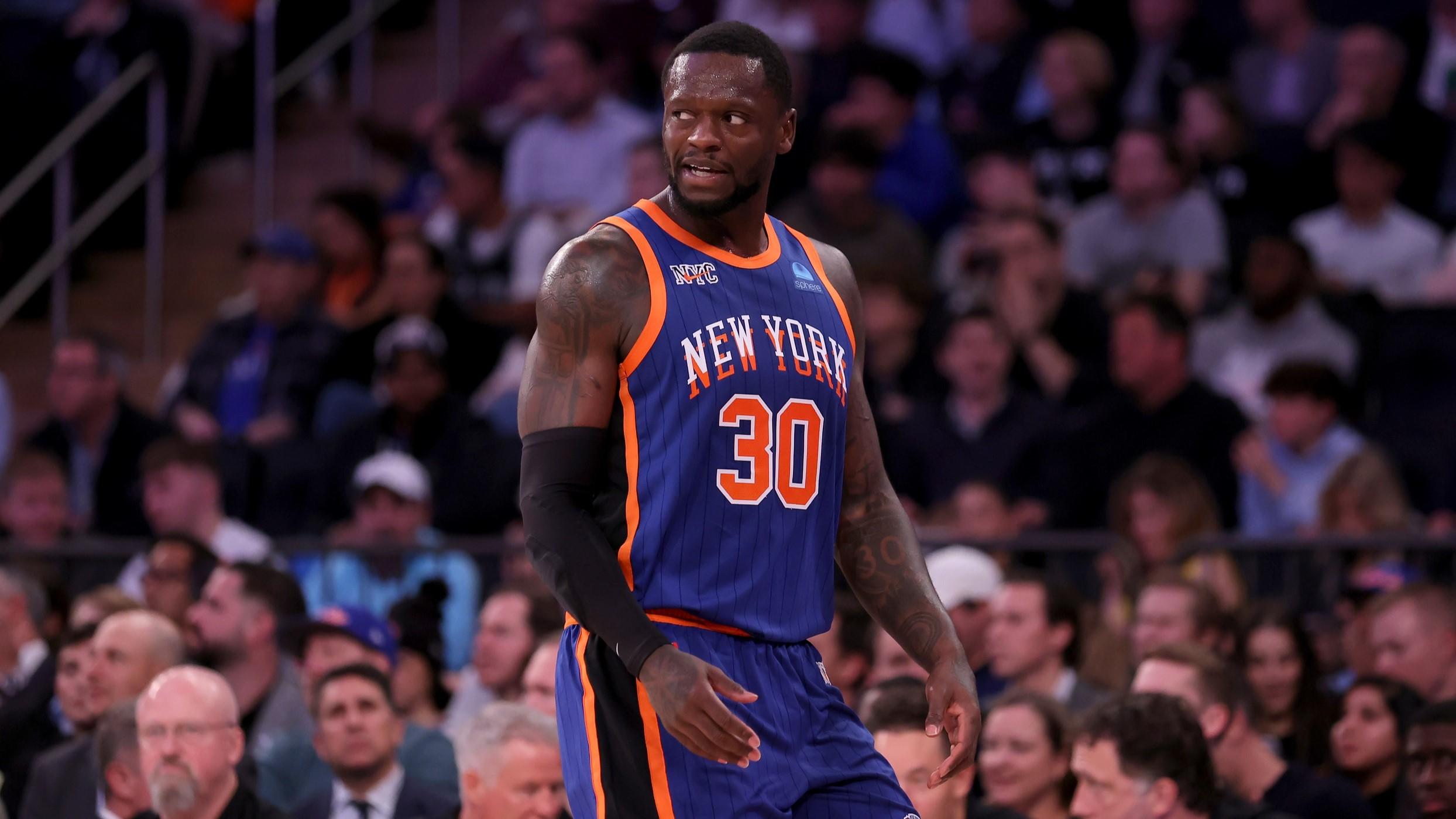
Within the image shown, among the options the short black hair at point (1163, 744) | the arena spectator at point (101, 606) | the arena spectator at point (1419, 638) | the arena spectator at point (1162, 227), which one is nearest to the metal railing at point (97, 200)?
the arena spectator at point (101, 606)

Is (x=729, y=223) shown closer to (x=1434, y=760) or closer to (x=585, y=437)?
(x=585, y=437)

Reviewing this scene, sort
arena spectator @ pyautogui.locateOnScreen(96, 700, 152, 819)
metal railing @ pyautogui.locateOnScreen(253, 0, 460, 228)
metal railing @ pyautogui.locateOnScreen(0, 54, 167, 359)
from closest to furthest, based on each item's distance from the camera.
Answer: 1. arena spectator @ pyautogui.locateOnScreen(96, 700, 152, 819)
2. metal railing @ pyautogui.locateOnScreen(0, 54, 167, 359)
3. metal railing @ pyautogui.locateOnScreen(253, 0, 460, 228)

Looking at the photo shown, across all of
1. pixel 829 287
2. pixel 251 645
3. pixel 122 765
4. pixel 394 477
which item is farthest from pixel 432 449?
pixel 829 287

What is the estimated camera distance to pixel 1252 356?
9906 millimetres

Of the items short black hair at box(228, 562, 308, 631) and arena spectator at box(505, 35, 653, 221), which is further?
arena spectator at box(505, 35, 653, 221)

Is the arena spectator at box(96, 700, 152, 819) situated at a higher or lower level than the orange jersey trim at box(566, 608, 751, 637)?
lower

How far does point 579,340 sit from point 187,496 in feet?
19.9

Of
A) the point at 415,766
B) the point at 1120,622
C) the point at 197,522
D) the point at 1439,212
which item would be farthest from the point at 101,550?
the point at 1439,212

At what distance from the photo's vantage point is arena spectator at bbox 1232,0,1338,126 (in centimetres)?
1112

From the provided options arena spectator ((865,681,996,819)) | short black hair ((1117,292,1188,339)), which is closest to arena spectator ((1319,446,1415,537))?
short black hair ((1117,292,1188,339))

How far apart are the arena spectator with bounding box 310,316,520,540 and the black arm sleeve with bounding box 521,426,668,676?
5.97 m

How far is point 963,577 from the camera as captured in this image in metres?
7.85

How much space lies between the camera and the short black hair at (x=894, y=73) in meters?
11.4

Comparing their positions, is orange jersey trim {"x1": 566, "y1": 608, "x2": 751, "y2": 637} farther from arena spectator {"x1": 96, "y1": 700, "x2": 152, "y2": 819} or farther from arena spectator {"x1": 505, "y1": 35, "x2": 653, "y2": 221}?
arena spectator {"x1": 505, "y1": 35, "x2": 653, "y2": 221}
